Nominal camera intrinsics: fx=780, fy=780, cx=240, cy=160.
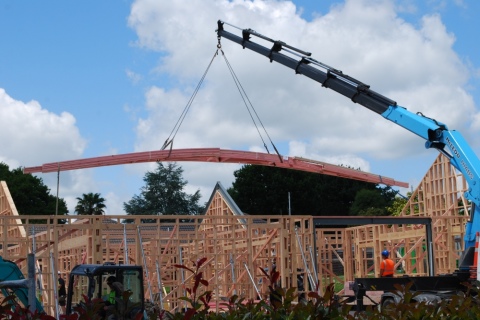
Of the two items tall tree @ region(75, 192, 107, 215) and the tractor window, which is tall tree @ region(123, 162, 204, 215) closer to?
tall tree @ region(75, 192, 107, 215)

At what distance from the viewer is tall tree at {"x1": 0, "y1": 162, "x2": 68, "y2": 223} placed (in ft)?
190

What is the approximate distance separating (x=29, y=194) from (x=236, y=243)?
3715 centimetres

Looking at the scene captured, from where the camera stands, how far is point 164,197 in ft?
225

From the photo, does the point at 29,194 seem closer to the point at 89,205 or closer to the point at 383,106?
the point at 89,205

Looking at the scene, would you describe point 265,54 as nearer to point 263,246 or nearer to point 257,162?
point 257,162

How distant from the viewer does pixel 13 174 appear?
196 feet

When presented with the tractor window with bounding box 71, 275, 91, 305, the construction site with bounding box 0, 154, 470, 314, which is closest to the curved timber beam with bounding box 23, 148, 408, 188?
the construction site with bounding box 0, 154, 470, 314

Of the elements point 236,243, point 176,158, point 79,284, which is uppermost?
point 176,158

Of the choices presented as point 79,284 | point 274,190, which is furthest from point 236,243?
point 274,190

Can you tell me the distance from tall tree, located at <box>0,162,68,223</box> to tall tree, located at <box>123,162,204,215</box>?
9.24 metres

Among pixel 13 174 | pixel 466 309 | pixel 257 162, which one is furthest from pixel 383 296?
pixel 13 174

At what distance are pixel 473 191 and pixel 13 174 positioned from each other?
4851cm

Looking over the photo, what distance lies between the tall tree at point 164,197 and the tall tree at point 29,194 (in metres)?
9.24

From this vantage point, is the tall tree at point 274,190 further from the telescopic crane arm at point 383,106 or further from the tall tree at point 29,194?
the telescopic crane arm at point 383,106
